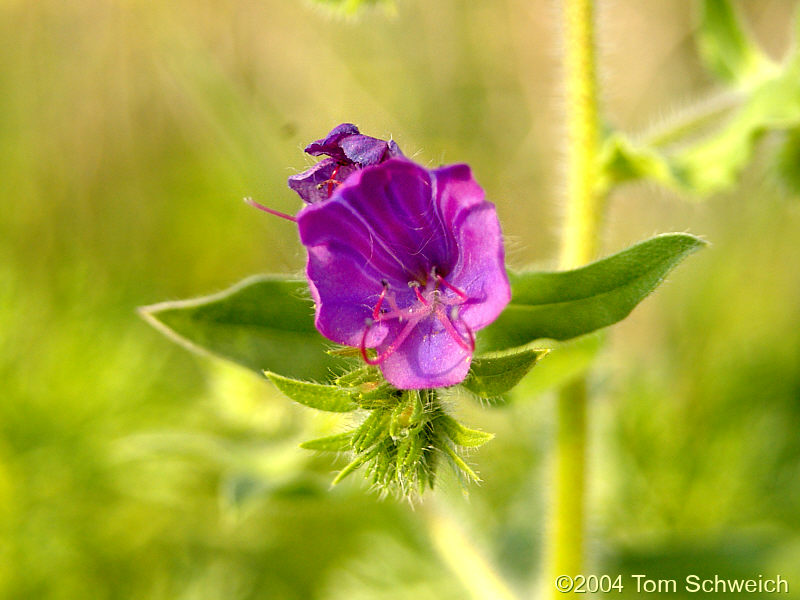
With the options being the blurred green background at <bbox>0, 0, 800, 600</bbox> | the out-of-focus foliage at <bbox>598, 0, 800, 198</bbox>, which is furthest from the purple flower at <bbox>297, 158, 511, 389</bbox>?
the out-of-focus foliage at <bbox>598, 0, 800, 198</bbox>

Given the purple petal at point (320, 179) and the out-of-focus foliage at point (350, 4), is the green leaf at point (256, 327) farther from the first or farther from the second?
the out-of-focus foliage at point (350, 4)

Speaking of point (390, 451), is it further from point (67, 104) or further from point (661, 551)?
point (67, 104)

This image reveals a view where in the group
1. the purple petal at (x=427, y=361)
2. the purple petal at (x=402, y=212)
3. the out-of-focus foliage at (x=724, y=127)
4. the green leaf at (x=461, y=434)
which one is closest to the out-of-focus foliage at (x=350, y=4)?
the out-of-focus foliage at (x=724, y=127)

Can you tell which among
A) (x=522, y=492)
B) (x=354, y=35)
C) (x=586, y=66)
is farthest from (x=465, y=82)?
(x=586, y=66)

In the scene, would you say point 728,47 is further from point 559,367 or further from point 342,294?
point 342,294

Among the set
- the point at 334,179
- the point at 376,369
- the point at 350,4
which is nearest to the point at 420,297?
the point at 376,369

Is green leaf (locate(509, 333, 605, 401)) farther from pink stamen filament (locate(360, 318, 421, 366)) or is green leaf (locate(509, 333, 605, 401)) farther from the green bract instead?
pink stamen filament (locate(360, 318, 421, 366))

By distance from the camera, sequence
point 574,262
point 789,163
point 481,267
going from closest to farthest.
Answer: point 481,267, point 574,262, point 789,163
